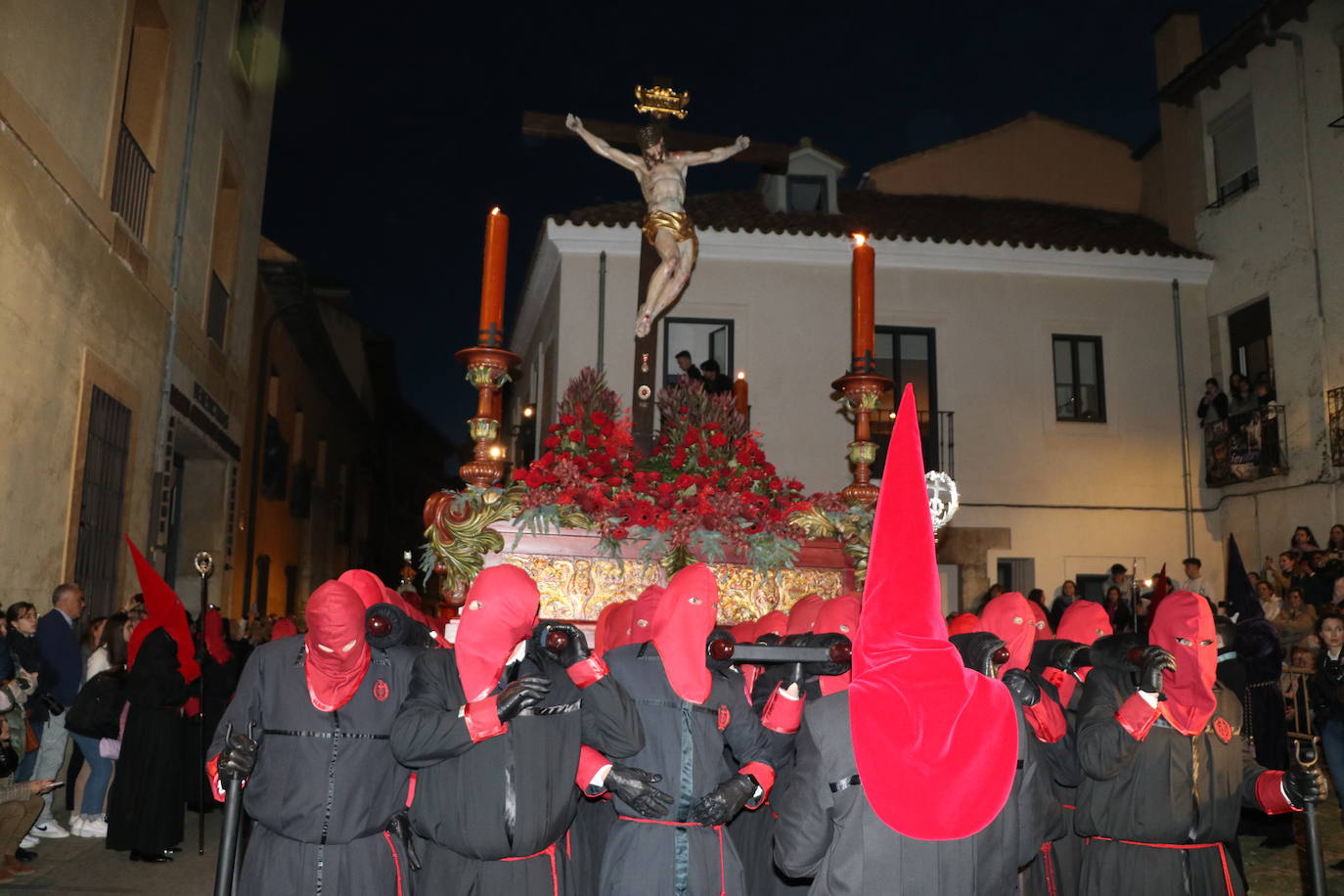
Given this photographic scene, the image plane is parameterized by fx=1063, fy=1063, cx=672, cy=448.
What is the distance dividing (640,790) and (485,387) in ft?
8.89

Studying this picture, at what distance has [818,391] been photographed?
53.6ft

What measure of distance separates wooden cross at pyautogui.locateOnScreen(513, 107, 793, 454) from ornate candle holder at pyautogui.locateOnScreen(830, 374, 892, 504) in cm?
130

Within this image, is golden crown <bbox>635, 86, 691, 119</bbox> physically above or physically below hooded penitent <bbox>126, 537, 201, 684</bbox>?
above

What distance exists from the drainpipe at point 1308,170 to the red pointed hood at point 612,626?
13454mm

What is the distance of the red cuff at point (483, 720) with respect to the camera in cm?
342

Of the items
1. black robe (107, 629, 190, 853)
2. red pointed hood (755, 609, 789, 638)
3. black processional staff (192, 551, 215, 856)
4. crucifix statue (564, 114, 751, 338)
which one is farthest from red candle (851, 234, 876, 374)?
black robe (107, 629, 190, 853)

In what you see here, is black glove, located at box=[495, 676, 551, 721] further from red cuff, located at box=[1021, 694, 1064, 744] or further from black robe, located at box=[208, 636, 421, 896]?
red cuff, located at box=[1021, 694, 1064, 744]

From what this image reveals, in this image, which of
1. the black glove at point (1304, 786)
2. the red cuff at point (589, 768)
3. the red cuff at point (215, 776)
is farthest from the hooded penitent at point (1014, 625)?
the red cuff at point (215, 776)

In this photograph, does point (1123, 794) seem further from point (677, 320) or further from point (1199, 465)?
point (1199, 465)

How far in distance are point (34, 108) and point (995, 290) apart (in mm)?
13389

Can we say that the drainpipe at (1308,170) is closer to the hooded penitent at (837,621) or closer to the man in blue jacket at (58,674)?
the hooded penitent at (837,621)

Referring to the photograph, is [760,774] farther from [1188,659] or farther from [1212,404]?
[1212,404]

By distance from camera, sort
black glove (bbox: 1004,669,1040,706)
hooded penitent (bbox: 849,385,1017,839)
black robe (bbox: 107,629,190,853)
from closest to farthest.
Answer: hooded penitent (bbox: 849,385,1017,839) < black glove (bbox: 1004,669,1040,706) < black robe (bbox: 107,629,190,853)

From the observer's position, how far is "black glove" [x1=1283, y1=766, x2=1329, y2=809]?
3762 millimetres
